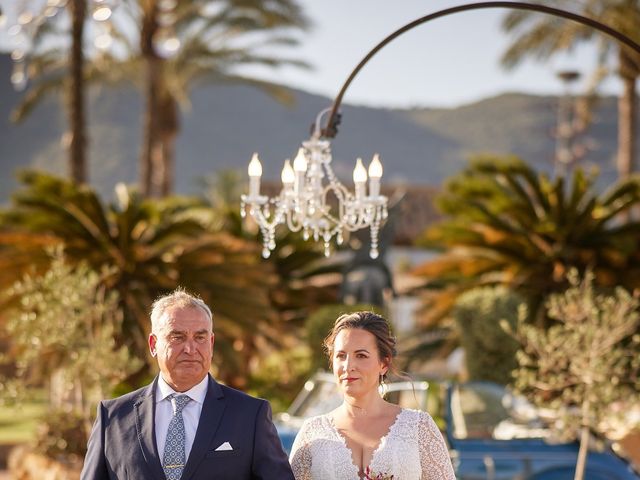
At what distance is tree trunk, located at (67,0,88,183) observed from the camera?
19.7 meters

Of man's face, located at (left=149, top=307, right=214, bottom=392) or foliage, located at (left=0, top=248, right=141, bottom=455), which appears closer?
man's face, located at (left=149, top=307, right=214, bottom=392)

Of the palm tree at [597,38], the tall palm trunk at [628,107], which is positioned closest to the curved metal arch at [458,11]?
the palm tree at [597,38]

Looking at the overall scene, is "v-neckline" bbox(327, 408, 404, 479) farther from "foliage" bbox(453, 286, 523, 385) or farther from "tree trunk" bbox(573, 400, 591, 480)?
"foliage" bbox(453, 286, 523, 385)

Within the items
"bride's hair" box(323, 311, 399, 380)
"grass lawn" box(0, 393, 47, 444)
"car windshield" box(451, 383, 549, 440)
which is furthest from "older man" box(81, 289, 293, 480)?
"grass lawn" box(0, 393, 47, 444)

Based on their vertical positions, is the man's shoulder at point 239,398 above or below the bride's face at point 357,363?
below

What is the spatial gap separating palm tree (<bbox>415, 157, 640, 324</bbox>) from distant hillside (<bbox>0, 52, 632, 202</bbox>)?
78985mm

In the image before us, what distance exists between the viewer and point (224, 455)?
3.96 metres

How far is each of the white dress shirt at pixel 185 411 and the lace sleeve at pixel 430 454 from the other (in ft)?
3.09

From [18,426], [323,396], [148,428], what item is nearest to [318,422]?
[148,428]

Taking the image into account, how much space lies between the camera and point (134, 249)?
15438 mm

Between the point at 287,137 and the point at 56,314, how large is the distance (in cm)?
10089

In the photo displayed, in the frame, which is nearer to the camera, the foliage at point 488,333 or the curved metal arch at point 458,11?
the curved metal arch at point 458,11

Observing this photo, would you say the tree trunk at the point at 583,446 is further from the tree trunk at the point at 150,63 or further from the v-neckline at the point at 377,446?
the tree trunk at the point at 150,63

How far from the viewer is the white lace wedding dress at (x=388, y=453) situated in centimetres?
426
